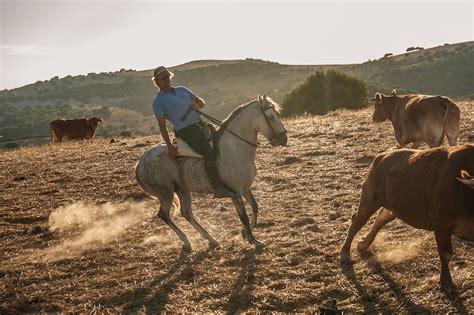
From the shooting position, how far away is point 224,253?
328 inches

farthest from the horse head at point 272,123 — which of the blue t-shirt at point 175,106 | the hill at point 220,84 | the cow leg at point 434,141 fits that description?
the hill at point 220,84

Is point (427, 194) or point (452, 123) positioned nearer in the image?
point (427, 194)

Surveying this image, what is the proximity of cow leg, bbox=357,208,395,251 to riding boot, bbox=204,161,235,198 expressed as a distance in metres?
2.44

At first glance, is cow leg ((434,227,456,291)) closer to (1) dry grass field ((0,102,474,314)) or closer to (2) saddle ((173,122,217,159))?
(1) dry grass field ((0,102,474,314))

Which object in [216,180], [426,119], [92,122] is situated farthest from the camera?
[92,122]

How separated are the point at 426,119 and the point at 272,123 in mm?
5065

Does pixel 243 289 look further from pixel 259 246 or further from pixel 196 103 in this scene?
pixel 196 103

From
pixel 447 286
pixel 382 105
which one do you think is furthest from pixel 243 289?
pixel 382 105

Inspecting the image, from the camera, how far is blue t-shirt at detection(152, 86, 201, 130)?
27.8ft

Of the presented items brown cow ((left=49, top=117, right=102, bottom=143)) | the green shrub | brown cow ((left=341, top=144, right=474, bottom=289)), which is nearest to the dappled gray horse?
brown cow ((left=341, top=144, right=474, bottom=289))

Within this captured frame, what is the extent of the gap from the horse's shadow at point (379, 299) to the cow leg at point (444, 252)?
0.12 meters

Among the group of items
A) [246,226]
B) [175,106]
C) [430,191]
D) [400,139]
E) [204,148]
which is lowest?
[246,226]

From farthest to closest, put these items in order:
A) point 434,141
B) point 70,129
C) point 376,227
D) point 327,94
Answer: point 327,94, point 70,129, point 434,141, point 376,227

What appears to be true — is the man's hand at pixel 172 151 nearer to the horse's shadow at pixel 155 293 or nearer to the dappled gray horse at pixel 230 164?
the dappled gray horse at pixel 230 164
